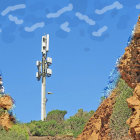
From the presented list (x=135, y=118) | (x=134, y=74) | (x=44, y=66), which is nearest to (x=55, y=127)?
(x=44, y=66)

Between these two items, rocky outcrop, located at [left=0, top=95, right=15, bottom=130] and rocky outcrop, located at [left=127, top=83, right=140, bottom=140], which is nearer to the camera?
rocky outcrop, located at [left=127, top=83, right=140, bottom=140]

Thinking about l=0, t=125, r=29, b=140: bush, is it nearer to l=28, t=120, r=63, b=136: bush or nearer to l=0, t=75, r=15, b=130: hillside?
l=0, t=75, r=15, b=130: hillside

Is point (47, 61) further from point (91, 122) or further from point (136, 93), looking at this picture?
point (136, 93)

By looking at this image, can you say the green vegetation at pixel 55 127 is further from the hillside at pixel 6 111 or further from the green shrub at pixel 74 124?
the hillside at pixel 6 111

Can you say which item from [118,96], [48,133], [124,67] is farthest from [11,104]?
[48,133]

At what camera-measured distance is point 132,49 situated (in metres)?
8.65

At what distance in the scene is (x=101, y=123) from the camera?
1358 centimetres

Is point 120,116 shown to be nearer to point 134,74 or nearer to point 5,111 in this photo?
point 134,74

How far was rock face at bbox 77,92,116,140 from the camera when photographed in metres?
12.9

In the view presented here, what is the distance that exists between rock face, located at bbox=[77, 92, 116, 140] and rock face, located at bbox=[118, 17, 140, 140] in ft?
12.2

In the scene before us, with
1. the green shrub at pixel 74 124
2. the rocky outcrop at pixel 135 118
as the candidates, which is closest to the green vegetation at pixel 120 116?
the rocky outcrop at pixel 135 118

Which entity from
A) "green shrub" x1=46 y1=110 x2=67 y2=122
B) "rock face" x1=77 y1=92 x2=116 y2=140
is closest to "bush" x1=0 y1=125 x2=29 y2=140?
"rock face" x1=77 y1=92 x2=116 y2=140

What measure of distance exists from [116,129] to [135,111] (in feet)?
10.7

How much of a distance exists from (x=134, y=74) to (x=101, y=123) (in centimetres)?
528
